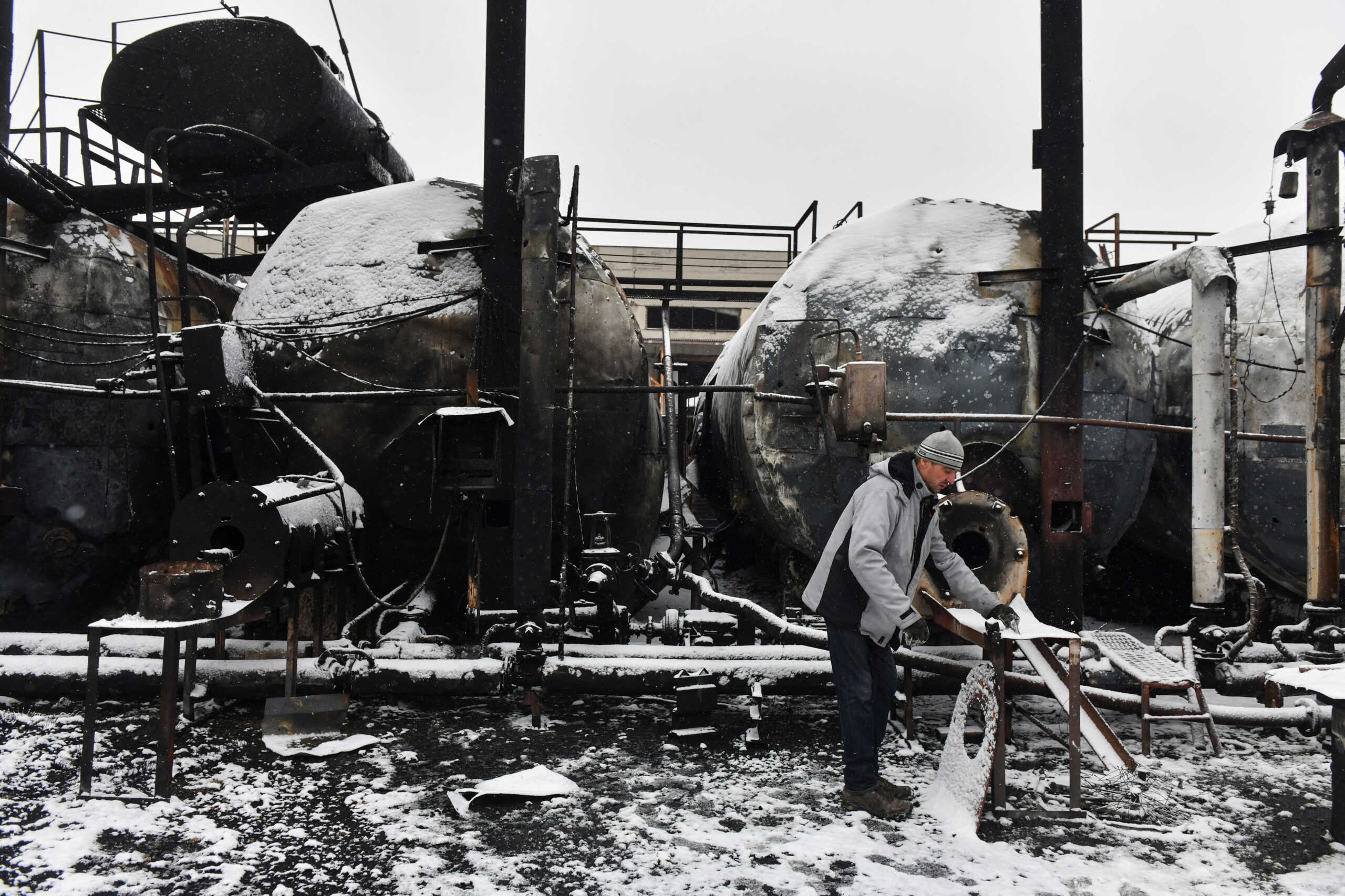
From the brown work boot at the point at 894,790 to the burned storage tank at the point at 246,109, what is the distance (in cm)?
767

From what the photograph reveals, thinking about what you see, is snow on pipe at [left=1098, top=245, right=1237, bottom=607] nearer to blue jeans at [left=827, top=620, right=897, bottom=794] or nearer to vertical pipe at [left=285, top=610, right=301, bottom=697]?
blue jeans at [left=827, top=620, right=897, bottom=794]

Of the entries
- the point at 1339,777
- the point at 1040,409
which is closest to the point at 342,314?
the point at 1040,409

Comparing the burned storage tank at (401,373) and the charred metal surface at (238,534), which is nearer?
the charred metal surface at (238,534)

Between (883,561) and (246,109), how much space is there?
26.4 ft

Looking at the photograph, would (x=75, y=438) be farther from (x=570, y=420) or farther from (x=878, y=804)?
(x=878, y=804)

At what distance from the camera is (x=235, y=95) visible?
8312 mm

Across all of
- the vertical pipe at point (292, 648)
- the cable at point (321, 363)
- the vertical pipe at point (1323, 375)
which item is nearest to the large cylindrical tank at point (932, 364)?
the vertical pipe at point (1323, 375)

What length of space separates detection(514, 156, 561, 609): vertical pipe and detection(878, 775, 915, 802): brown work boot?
231 cm

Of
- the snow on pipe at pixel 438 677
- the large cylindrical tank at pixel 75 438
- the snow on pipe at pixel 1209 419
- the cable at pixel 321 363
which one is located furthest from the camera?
the large cylindrical tank at pixel 75 438

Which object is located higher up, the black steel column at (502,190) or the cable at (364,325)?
the black steel column at (502,190)

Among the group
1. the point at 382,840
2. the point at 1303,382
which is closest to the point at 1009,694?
the point at 382,840

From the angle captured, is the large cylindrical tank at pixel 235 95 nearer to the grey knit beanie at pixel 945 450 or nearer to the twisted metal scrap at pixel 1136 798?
the grey knit beanie at pixel 945 450

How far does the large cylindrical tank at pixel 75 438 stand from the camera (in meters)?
6.83

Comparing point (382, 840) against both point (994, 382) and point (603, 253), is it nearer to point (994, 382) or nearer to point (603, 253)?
point (994, 382)
